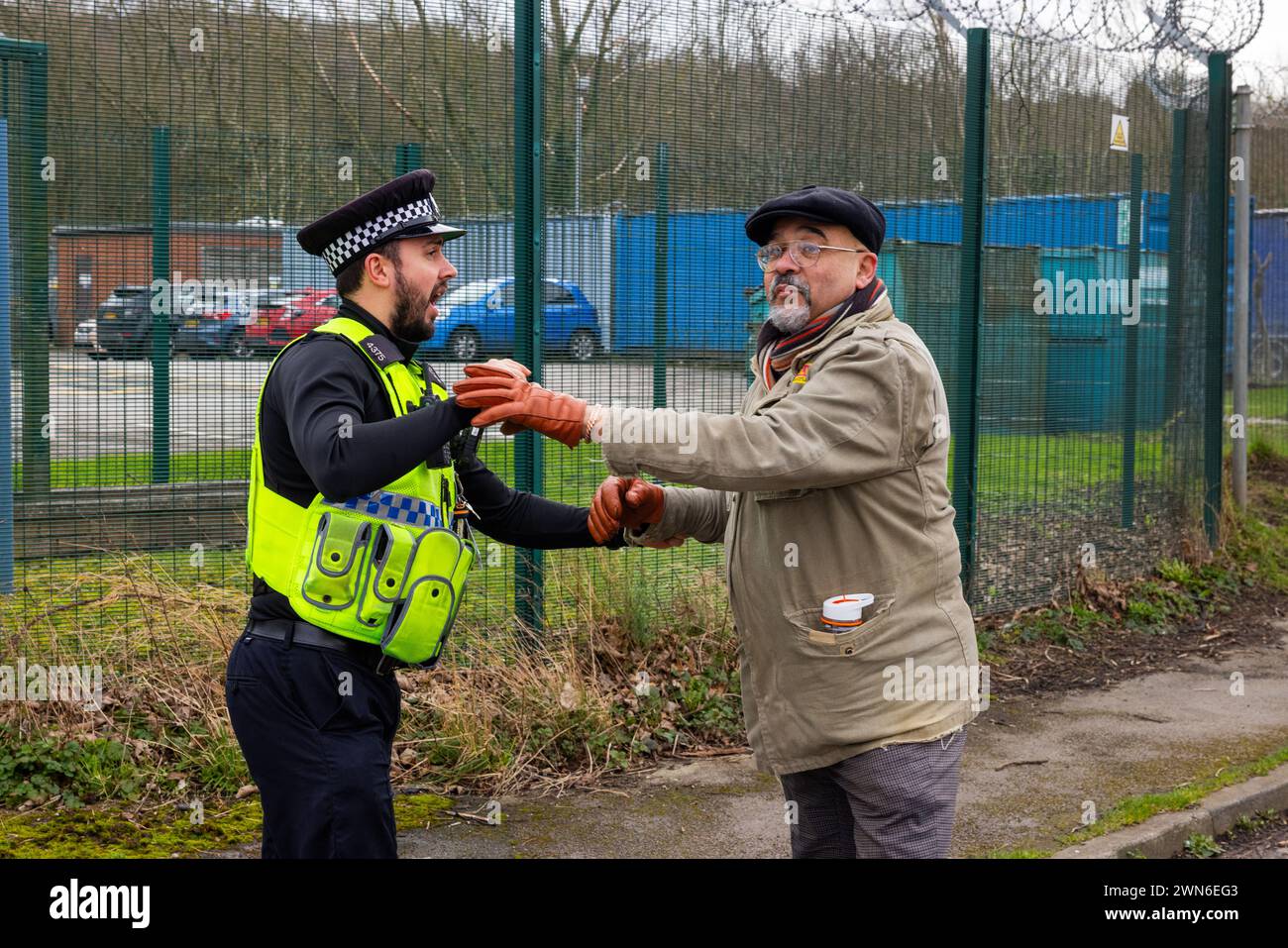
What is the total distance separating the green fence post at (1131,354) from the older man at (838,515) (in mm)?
6322

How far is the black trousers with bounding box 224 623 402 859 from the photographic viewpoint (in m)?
3.44

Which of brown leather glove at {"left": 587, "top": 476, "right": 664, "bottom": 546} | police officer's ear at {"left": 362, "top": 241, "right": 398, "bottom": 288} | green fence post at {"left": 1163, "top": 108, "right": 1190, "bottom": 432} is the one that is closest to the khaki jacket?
brown leather glove at {"left": 587, "top": 476, "right": 664, "bottom": 546}

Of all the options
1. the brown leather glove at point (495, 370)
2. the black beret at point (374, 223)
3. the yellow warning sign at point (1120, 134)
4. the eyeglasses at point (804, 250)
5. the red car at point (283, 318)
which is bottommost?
the brown leather glove at point (495, 370)

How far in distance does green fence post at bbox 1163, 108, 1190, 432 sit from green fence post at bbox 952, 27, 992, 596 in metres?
2.26

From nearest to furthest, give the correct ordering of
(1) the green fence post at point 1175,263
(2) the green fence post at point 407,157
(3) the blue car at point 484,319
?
(2) the green fence post at point 407,157
(3) the blue car at point 484,319
(1) the green fence post at point 1175,263

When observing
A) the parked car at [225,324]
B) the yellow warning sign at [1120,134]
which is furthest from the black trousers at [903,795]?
the yellow warning sign at [1120,134]

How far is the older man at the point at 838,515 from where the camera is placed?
3.53 m

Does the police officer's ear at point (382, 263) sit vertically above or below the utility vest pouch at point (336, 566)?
above

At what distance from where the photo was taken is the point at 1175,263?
1020 centimetres

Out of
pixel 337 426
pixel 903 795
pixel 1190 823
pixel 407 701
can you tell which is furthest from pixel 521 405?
pixel 1190 823

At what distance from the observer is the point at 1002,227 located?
8852 mm

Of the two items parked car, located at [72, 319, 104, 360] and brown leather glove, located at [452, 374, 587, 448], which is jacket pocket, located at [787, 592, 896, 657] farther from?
parked car, located at [72, 319, 104, 360]

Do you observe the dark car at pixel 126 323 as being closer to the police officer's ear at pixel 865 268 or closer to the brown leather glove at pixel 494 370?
the brown leather glove at pixel 494 370

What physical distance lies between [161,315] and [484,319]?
4.79ft
